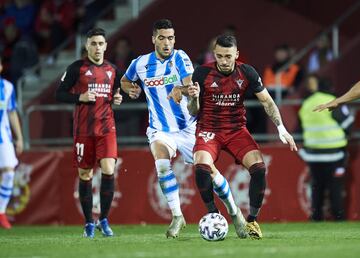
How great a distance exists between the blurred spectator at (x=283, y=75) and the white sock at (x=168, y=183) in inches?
248

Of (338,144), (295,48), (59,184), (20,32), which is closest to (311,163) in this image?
(338,144)

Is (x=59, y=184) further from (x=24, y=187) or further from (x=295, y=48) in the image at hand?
(x=295, y=48)

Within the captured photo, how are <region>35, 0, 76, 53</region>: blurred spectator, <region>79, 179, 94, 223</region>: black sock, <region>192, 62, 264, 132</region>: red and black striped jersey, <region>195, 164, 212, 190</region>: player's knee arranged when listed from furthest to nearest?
<region>35, 0, 76, 53</region>: blurred spectator
<region>79, 179, 94, 223</region>: black sock
<region>192, 62, 264, 132</region>: red and black striped jersey
<region>195, 164, 212, 190</region>: player's knee

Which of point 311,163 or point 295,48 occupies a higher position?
point 295,48

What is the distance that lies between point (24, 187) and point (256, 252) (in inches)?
322

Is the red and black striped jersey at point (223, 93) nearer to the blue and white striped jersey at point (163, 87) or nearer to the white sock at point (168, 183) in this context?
the blue and white striped jersey at point (163, 87)

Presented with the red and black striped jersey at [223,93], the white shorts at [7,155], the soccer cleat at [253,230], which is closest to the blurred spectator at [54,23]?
the white shorts at [7,155]

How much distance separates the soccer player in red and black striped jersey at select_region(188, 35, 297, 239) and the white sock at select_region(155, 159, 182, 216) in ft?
2.29

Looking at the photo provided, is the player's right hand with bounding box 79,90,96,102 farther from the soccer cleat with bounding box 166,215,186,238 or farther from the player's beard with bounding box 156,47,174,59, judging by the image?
the soccer cleat with bounding box 166,215,186,238

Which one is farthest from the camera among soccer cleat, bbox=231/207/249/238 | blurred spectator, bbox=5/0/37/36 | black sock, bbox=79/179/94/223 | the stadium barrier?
blurred spectator, bbox=5/0/37/36

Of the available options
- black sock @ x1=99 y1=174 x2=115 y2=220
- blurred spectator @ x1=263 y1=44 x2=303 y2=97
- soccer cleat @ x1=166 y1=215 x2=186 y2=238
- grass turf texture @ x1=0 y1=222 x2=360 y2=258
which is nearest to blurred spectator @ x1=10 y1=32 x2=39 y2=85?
blurred spectator @ x1=263 y1=44 x2=303 y2=97

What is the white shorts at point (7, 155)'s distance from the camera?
55.6 ft

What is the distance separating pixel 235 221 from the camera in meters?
13.2

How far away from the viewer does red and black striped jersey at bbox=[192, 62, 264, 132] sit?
13008mm
